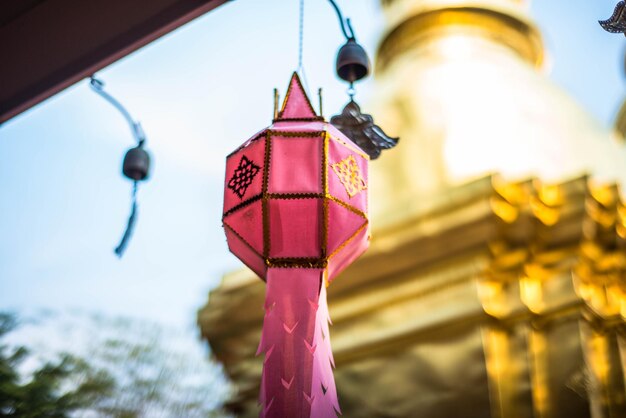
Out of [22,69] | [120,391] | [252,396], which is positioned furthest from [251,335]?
[22,69]

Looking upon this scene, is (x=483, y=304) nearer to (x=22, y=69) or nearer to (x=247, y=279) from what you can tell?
(x=247, y=279)

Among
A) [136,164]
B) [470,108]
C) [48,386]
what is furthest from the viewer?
[470,108]

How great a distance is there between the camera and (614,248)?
4645 millimetres

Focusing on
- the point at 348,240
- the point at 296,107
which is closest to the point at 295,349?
the point at 348,240

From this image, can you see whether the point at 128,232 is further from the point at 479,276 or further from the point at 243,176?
the point at 479,276

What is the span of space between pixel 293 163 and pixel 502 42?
4204 millimetres

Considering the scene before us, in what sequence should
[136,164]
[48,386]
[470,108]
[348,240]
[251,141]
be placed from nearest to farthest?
[348,240] → [251,141] → [136,164] → [48,386] → [470,108]

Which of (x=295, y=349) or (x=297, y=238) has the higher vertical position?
(x=297, y=238)

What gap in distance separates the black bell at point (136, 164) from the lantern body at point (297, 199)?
946 millimetres

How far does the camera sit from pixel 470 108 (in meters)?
5.32

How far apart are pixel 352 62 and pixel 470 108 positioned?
101 inches

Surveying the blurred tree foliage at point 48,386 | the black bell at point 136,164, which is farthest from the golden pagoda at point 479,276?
the black bell at point 136,164

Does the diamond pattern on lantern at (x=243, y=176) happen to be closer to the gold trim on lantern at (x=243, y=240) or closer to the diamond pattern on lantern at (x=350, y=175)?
the gold trim on lantern at (x=243, y=240)

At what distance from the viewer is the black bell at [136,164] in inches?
133
